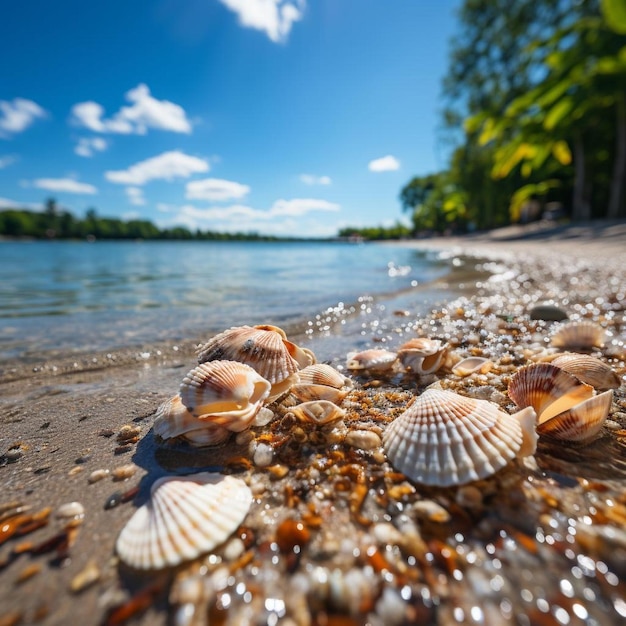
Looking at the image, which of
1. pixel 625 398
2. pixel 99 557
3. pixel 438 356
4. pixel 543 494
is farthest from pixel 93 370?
pixel 625 398

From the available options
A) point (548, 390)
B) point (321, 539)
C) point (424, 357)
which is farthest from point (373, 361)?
point (321, 539)

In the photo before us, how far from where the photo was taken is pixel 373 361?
2881mm

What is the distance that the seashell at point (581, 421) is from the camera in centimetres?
158

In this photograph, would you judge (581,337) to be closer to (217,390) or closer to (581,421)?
(581,421)

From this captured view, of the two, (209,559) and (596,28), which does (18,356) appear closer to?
(209,559)

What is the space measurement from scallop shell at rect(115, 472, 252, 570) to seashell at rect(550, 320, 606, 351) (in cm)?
341

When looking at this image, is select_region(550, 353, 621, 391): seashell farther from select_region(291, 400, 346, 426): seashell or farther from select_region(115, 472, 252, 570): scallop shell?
select_region(115, 472, 252, 570): scallop shell

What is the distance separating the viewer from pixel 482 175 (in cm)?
3591

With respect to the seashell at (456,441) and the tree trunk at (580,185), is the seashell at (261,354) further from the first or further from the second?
the tree trunk at (580,185)

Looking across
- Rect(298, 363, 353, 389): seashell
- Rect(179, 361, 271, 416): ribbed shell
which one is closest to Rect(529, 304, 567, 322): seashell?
Rect(298, 363, 353, 389): seashell

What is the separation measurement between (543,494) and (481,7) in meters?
41.7

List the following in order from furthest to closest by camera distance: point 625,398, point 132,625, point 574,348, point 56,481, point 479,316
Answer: point 479,316 < point 574,348 < point 625,398 < point 56,481 < point 132,625

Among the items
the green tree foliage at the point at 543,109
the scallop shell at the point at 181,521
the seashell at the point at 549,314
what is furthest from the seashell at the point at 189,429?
the green tree foliage at the point at 543,109

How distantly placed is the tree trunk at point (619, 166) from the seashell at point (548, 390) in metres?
26.3
